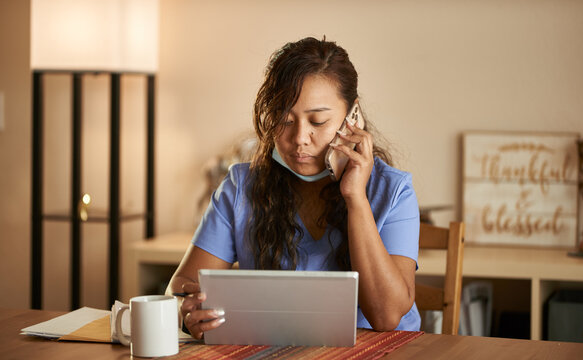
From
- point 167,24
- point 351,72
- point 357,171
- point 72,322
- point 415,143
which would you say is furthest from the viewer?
point 167,24

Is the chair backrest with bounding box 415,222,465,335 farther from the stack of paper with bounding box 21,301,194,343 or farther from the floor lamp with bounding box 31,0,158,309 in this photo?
the floor lamp with bounding box 31,0,158,309

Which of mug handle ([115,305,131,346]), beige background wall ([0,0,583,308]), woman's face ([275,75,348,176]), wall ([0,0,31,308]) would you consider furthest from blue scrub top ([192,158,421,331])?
wall ([0,0,31,308])

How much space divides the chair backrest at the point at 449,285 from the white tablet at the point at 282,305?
516mm

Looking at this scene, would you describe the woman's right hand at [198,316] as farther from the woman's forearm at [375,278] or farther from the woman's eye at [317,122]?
the woman's eye at [317,122]

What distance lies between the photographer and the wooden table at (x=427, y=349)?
102 cm

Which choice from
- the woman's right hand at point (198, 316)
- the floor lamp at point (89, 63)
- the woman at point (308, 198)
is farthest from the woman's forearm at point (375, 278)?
the floor lamp at point (89, 63)

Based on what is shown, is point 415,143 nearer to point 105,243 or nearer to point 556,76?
point 556,76

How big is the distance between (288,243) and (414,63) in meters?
1.43

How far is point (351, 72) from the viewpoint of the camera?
1.49 metres

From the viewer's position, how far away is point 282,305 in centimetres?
101

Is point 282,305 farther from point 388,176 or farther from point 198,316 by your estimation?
point 388,176

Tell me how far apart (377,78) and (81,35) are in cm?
115

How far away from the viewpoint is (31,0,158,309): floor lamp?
249 cm

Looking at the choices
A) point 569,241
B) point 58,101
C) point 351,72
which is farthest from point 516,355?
point 58,101
